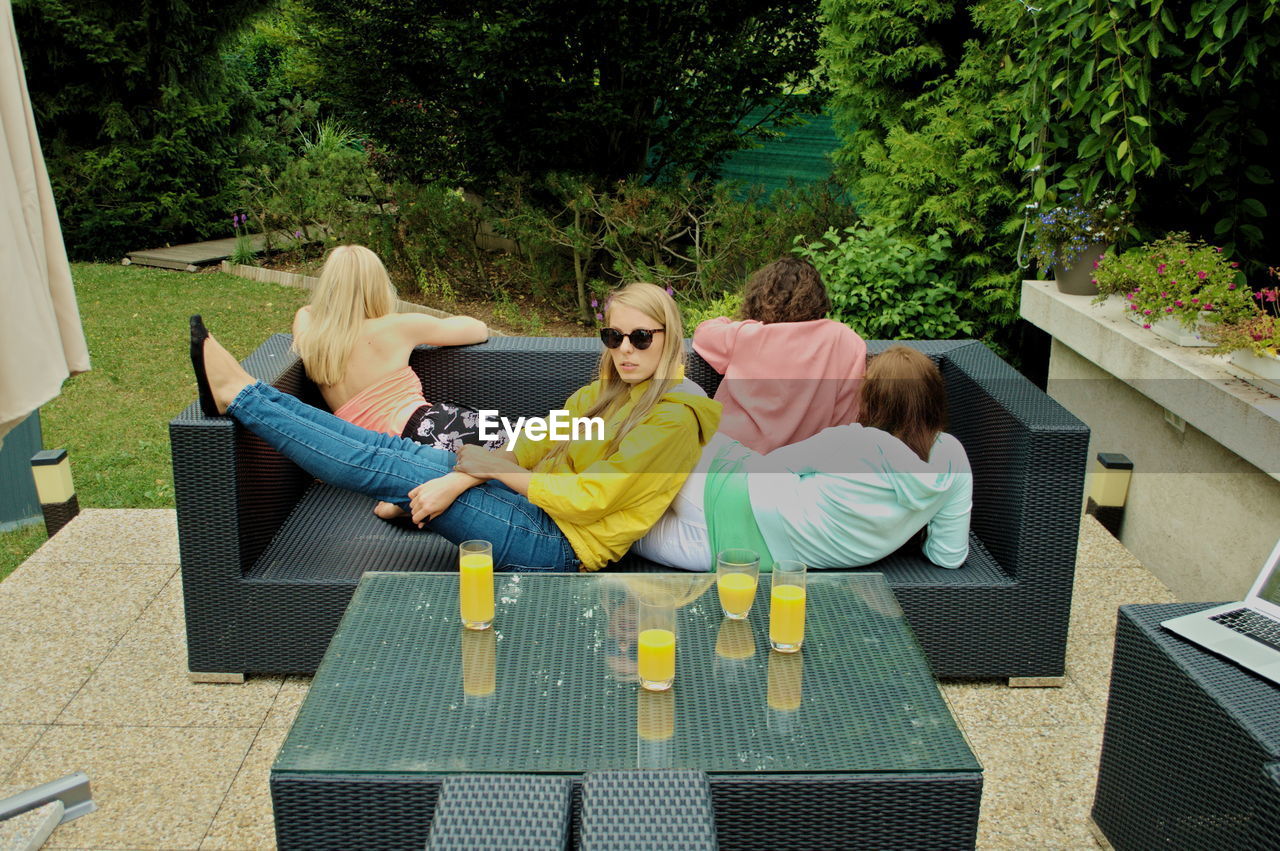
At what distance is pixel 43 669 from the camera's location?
11.6ft

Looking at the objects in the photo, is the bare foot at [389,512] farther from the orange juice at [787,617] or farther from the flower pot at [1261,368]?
the flower pot at [1261,368]

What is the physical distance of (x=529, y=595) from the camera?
9.42ft

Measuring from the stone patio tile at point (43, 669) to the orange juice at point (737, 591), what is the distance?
2033 millimetres

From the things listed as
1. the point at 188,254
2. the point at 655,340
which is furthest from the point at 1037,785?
the point at 188,254

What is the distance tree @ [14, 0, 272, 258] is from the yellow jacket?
869cm

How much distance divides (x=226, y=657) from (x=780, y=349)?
6.72ft

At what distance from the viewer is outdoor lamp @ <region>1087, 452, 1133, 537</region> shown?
4.62 meters

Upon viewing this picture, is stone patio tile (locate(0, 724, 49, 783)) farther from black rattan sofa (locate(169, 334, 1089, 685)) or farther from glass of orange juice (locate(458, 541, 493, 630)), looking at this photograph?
glass of orange juice (locate(458, 541, 493, 630))

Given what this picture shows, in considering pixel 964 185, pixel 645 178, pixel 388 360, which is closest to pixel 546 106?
pixel 645 178

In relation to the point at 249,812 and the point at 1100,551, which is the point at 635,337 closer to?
the point at 249,812

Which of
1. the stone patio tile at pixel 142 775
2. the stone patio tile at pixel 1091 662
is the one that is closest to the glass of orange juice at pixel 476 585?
the stone patio tile at pixel 142 775

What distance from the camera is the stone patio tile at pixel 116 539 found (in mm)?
4328

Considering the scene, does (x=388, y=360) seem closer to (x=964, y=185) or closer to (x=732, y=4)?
(x=964, y=185)

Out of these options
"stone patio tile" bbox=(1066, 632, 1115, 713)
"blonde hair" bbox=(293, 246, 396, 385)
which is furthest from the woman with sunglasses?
"stone patio tile" bbox=(1066, 632, 1115, 713)
